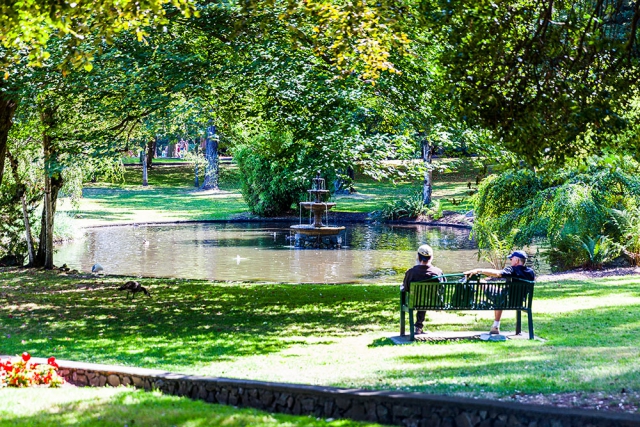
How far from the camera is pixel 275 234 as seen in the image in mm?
33094

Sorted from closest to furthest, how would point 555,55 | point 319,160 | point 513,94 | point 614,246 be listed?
point 513,94 < point 555,55 < point 319,160 < point 614,246

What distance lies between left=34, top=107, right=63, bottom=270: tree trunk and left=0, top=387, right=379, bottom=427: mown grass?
11.2m

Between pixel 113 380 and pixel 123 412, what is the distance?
1.58 metres

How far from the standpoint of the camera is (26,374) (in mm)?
7930

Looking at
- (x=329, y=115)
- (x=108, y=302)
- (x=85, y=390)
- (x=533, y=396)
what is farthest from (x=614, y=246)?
(x=85, y=390)

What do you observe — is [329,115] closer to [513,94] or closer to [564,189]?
[513,94]

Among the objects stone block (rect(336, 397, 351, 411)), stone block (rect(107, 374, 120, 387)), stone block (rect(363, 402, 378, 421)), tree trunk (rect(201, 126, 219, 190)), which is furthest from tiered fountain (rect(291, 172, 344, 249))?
tree trunk (rect(201, 126, 219, 190))

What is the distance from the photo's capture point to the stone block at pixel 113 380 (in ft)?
26.2

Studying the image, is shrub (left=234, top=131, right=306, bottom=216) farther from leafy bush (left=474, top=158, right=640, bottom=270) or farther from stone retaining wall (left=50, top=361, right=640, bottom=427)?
stone retaining wall (left=50, top=361, right=640, bottom=427)

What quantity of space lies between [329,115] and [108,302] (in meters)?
5.50

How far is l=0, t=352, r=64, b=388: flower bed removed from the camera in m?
7.91

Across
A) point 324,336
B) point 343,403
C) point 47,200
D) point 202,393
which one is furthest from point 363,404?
Answer: point 47,200

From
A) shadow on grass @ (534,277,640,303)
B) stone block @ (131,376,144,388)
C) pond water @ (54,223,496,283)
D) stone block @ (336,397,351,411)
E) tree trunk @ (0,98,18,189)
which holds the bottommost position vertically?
pond water @ (54,223,496,283)

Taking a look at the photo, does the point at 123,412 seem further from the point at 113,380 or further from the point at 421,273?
the point at 421,273
